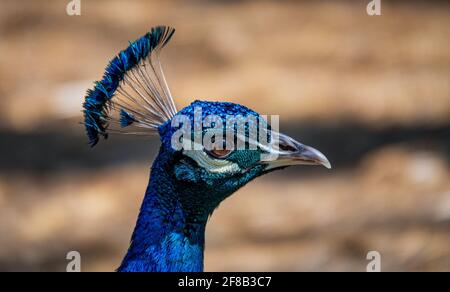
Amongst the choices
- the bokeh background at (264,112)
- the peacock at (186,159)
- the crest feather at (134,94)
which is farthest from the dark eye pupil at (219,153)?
the bokeh background at (264,112)

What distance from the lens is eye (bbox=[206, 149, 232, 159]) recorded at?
1400mm

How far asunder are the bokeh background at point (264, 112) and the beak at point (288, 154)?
2.54ft

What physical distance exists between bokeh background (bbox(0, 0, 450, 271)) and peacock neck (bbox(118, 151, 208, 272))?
2.43ft

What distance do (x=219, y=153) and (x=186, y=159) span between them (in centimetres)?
6

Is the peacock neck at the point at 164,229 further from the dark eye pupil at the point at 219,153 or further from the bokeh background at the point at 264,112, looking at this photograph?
the bokeh background at the point at 264,112

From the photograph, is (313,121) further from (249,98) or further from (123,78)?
(123,78)

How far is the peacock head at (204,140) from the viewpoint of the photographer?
1391mm

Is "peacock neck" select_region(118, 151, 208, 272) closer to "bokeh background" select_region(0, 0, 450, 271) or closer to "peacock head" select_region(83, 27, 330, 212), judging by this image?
"peacock head" select_region(83, 27, 330, 212)

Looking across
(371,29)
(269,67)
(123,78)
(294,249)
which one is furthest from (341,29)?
(123,78)

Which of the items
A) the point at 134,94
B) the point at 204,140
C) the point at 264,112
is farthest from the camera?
the point at 264,112

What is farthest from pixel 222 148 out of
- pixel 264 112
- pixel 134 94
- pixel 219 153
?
pixel 264 112

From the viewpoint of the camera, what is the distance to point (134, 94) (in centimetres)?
152

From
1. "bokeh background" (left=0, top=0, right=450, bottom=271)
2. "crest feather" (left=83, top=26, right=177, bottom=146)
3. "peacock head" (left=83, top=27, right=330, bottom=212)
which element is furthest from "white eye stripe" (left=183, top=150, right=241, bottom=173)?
"bokeh background" (left=0, top=0, right=450, bottom=271)

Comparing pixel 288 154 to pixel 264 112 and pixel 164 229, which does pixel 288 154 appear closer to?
pixel 164 229
